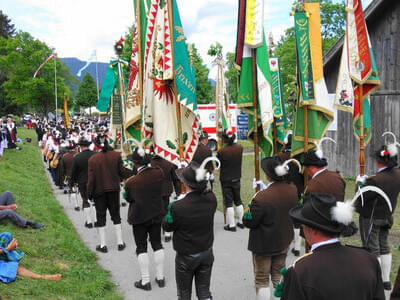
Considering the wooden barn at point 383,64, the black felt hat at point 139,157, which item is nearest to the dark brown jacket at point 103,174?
the black felt hat at point 139,157

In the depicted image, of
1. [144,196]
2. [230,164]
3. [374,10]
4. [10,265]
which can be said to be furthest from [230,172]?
[374,10]

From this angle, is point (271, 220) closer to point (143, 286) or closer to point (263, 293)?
point (263, 293)

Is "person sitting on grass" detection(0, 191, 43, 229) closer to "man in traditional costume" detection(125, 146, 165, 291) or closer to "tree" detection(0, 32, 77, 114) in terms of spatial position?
Answer: "man in traditional costume" detection(125, 146, 165, 291)

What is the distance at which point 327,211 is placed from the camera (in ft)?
→ 7.99

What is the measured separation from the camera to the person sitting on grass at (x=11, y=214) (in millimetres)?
7777

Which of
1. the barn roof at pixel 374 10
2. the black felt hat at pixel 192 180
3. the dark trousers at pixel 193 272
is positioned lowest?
the dark trousers at pixel 193 272

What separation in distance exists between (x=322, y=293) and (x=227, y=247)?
5.56 m

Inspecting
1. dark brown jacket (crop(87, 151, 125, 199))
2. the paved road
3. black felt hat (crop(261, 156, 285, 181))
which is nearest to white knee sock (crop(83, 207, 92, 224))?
the paved road

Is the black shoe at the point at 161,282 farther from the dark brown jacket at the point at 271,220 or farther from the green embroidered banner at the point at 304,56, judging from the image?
the green embroidered banner at the point at 304,56

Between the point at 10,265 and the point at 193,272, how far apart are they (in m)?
3.08

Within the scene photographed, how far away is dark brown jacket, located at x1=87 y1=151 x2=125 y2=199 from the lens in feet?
24.3

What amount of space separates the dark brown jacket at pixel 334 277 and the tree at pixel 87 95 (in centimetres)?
7679

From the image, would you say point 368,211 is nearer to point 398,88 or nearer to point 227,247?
point 227,247

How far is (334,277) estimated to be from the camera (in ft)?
7.50
